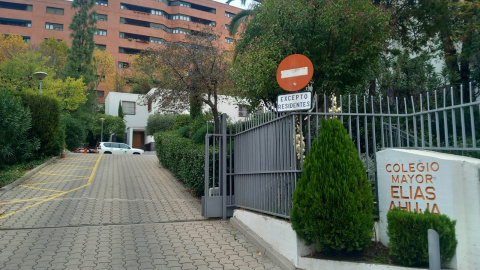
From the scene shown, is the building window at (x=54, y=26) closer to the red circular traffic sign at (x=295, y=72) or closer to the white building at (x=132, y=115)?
the white building at (x=132, y=115)

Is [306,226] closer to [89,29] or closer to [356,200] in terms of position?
[356,200]

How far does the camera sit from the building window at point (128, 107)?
147 ft

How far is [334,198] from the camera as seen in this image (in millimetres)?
4668

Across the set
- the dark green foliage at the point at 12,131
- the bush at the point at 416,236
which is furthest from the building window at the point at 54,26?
the bush at the point at 416,236

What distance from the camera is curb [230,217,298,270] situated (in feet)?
17.2

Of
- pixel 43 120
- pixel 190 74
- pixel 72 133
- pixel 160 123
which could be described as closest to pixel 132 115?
pixel 160 123

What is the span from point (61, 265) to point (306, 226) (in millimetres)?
3400

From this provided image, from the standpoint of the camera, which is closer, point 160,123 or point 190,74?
point 190,74

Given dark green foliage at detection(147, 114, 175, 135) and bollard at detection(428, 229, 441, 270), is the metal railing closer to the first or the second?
bollard at detection(428, 229, 441, 270)

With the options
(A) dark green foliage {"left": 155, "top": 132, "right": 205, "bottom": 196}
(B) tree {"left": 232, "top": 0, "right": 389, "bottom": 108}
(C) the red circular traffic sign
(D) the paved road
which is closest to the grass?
(D) the paved road

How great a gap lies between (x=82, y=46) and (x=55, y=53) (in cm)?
A: 425

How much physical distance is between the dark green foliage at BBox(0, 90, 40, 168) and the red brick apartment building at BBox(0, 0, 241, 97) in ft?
134

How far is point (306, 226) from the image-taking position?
4.82 metres

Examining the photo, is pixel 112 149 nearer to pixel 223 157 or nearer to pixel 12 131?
pixel 12 131
